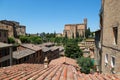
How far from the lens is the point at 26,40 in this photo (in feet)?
238

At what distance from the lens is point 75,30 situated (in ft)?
422

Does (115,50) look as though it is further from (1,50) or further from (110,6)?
(1,50)

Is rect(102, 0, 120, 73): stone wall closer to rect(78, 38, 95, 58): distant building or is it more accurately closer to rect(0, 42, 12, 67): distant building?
rect(0, 42, 12, 67): distant building

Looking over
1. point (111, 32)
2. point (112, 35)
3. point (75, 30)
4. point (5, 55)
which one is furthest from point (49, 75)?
point (75, 30)

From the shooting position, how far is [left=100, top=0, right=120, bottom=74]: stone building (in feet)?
38.1

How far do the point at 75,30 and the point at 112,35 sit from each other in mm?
116118

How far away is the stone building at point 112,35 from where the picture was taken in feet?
38.1

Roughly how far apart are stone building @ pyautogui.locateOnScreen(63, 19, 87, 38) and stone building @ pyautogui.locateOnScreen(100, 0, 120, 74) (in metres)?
113

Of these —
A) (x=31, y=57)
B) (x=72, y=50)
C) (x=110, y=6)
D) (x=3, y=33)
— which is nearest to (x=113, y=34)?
(x=110, y=6)

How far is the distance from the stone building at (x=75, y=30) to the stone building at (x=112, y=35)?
113 metres

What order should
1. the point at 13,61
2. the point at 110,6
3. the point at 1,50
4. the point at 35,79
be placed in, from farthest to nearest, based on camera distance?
1. the point at 13,61
2. the point at 1,50
3. the point at 110,6
4. the point at 35,79

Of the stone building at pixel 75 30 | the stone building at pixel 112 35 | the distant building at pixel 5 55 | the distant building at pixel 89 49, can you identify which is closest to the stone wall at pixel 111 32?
the stone building at pixel 112 35

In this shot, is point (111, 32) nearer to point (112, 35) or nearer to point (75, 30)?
point (112, 35)

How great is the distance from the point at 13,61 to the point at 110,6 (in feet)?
67.6
